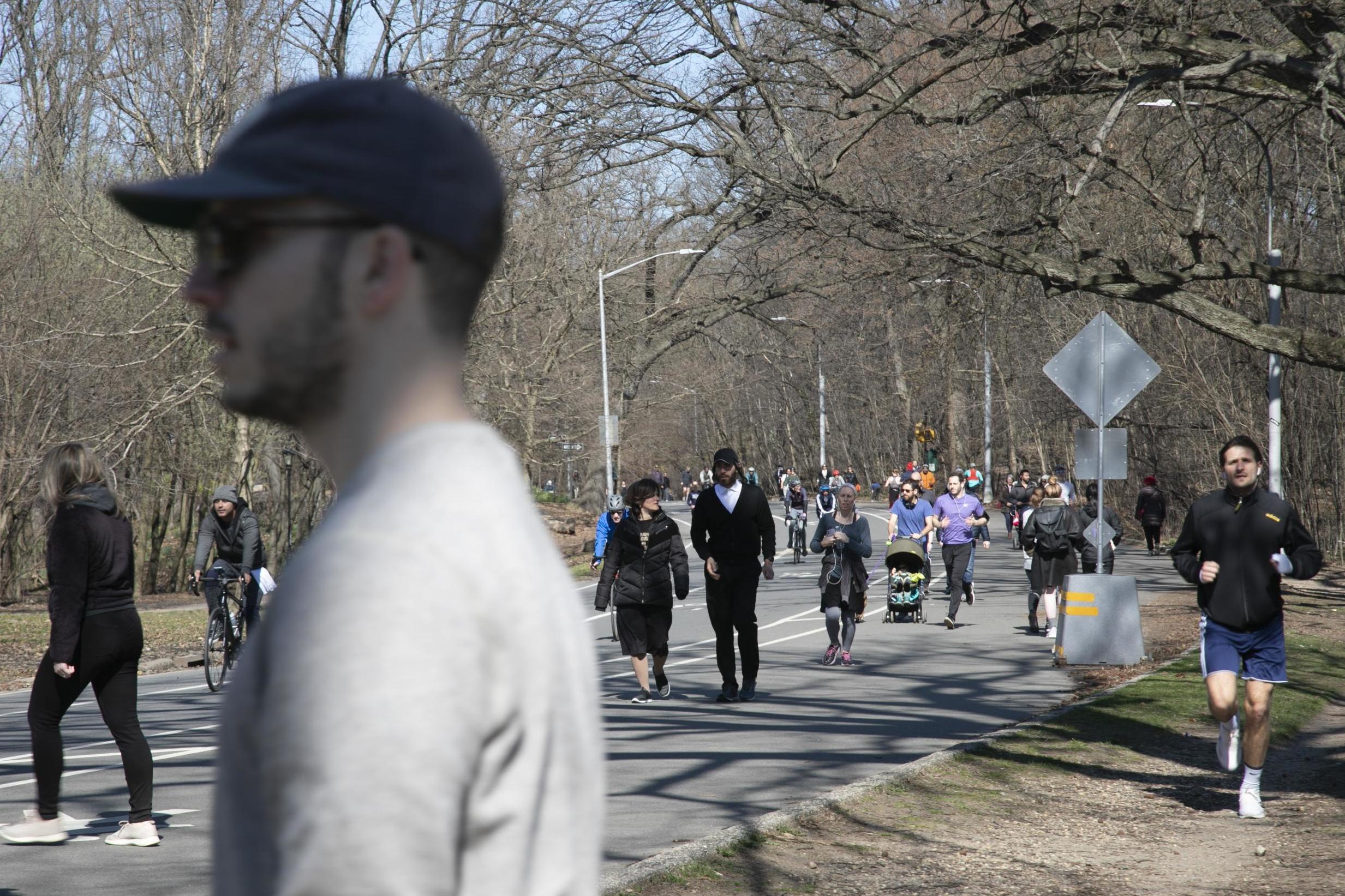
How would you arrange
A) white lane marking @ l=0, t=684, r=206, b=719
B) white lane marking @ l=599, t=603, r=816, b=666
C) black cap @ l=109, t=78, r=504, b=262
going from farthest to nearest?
white lane marking @ l=599, t=603, r=816, b=666
white lane marking @ l=0, t=684, r=206, b=719
black cap @ l=109, t=78, r=504, b=262

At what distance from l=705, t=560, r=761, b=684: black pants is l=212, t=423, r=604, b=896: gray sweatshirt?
37.1ft

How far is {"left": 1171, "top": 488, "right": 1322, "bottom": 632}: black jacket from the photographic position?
8086 mm

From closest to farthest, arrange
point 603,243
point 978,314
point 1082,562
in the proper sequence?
1. point 978,314
2. point 1082,562
3. point 603,243

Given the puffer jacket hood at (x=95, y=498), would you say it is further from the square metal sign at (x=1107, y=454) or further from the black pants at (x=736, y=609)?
the square metal sign at (x=1107, y=454)

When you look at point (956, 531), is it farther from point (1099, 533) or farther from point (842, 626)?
point (1099, 533)

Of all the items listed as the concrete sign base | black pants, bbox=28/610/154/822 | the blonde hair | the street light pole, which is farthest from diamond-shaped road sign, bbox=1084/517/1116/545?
the street light pole

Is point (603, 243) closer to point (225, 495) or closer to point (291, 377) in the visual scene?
point (225, 495)

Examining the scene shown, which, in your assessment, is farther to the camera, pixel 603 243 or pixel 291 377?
pixel 603 243

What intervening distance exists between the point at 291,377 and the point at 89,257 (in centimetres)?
2747

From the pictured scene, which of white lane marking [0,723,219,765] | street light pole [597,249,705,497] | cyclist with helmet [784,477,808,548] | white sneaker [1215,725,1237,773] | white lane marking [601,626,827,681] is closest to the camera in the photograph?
white sneaker [1215,725,1237,773]

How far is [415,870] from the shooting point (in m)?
1.06

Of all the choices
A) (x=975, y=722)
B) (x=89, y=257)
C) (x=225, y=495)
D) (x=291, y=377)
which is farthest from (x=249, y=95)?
(x=291, y=377)

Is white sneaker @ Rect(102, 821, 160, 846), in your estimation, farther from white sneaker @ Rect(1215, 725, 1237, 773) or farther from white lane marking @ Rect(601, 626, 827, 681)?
white lane marking @ Rect(601, 626, 827, 681)

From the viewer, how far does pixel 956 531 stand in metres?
20.2
